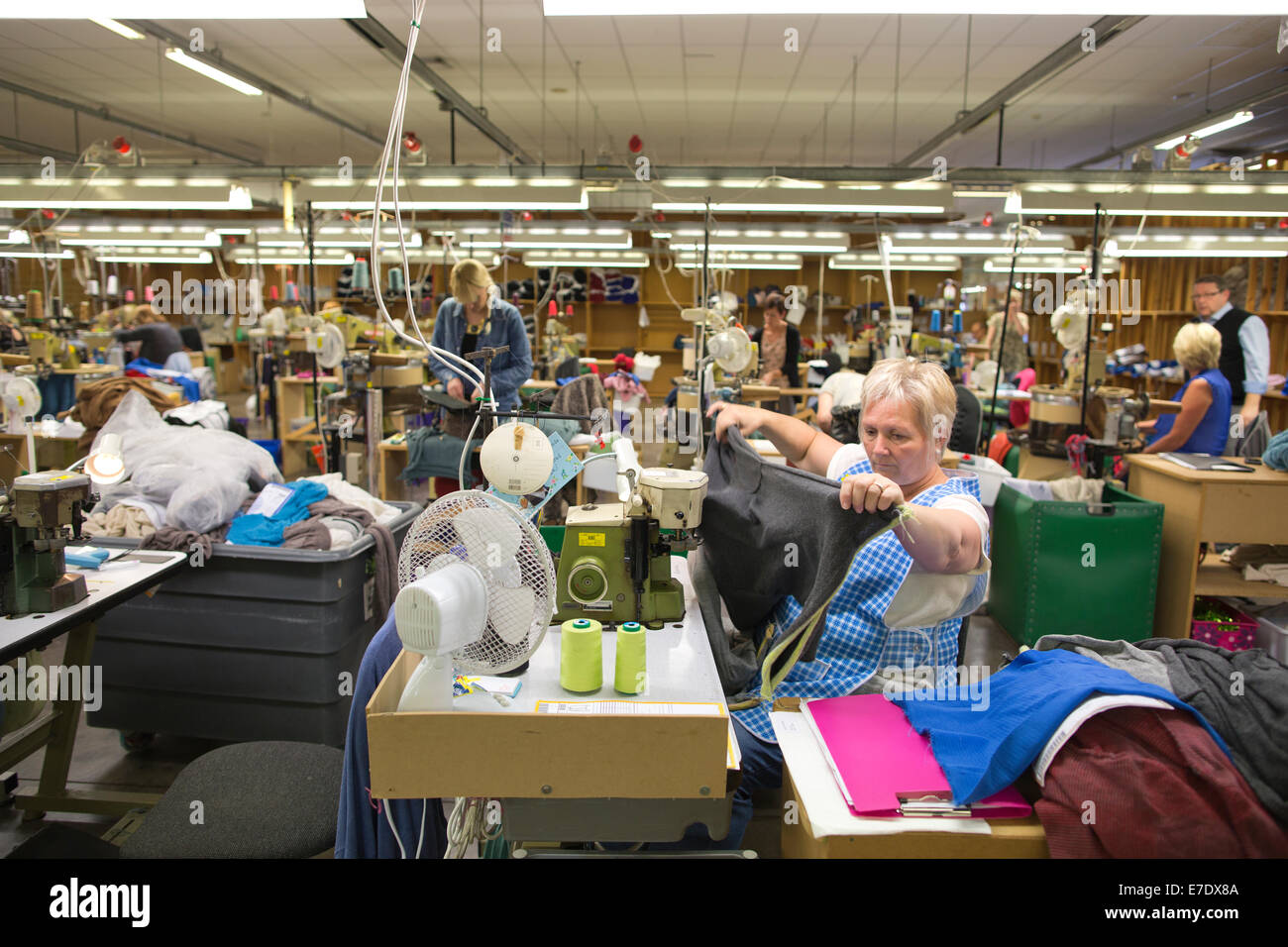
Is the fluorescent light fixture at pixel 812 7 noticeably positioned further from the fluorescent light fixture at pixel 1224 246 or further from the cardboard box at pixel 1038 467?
the fluorescent light fixture at pixel 1224 246

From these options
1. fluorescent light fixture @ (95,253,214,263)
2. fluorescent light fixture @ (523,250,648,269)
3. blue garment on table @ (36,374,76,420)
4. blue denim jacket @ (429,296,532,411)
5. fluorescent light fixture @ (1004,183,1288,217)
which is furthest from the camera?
fluorescent light fixture @ (95,253,214,263)

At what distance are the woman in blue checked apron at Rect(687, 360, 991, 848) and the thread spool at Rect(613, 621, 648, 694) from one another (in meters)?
0.35

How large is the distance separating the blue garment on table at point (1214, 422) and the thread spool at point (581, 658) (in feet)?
12.0

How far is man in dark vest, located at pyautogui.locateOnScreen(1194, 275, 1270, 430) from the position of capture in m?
4.91

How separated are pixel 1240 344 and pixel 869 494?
193 inches

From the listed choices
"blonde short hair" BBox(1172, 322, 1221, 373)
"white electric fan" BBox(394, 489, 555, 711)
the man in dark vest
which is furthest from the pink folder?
the man in dark vest

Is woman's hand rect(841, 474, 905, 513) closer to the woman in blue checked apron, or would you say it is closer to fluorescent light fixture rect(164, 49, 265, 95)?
the woman in blue checked apron

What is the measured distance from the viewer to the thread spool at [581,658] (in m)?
1.38

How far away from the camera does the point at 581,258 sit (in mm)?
10492

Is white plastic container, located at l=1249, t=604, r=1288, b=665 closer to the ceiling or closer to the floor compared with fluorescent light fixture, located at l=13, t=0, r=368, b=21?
closer to the floor

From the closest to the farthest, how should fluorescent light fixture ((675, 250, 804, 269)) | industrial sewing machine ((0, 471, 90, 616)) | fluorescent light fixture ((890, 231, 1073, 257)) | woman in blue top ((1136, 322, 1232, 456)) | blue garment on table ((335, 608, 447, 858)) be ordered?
blue garment on table ((335, 608, 447, 858)) → industrial sewing machine ((0, 471, 90, 616)) → woman in blue top ((1136, 322, 1232, 456)) → fluorescent light fixture ((890, 231, 1073, 257)) → fluorescent light fixture ((675, 250, 804, 269))

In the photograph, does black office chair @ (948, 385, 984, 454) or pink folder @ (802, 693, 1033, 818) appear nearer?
pink folder @ (802, 693, 1033, 818)

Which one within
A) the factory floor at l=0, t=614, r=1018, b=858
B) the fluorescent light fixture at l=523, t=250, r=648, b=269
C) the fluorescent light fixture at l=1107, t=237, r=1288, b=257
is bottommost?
the factory floor at l=0, t=614, r=1018, b=858

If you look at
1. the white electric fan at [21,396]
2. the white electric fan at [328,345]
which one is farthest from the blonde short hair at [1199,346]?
the white electric fan at [21,396]
